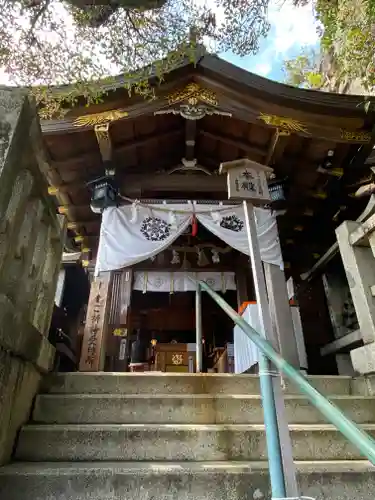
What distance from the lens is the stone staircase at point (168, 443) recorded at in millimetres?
1922

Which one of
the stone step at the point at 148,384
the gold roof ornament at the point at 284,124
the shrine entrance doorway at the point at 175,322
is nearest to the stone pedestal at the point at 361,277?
the stone step at the point at 148,384

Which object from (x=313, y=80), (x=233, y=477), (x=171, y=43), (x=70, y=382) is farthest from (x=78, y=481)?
(x=313, y=80)

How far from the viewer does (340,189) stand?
6.65 meters

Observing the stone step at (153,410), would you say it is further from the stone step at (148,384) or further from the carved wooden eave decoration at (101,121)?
the carved wooden eave decoration at (101,121)

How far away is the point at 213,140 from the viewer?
23.0ft

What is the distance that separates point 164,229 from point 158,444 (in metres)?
4.43

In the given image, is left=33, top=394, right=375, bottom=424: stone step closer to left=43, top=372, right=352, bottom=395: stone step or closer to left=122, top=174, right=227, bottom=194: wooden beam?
left=43, top=372, right=352, bottom=395: stone step

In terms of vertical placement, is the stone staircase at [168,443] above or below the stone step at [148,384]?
below

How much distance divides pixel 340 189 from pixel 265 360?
592cm

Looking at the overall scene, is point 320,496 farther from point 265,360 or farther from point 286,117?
point 286,117

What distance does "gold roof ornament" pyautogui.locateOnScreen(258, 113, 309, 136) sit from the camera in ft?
19.4

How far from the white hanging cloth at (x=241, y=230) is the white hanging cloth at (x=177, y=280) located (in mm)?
2204

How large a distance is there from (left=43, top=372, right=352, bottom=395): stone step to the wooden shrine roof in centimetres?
394

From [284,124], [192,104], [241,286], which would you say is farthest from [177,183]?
[241,286]
